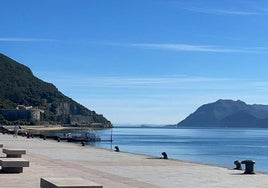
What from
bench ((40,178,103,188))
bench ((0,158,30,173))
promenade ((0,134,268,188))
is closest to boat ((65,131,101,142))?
promenade ((0,134,268,188))

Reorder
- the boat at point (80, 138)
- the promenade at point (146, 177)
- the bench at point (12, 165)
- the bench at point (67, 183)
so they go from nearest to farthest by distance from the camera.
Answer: the bench at point (67, 183) → the promenade at point (146, 177) → the bench at point (12, 165) → the boat at point (80, 138)

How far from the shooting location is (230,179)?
68.8ft

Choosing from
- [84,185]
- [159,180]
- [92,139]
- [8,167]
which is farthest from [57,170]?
[92,139]

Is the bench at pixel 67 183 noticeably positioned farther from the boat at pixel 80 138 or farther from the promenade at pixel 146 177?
the boat at pixel 80 138

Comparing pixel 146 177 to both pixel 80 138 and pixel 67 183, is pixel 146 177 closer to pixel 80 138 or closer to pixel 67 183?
pixel 67 183

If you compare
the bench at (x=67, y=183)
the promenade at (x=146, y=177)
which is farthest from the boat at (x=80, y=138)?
the bench at (x=67, y=183)

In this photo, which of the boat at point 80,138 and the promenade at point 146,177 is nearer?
the promenade at point 146,177

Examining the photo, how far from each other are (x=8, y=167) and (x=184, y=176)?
610cm

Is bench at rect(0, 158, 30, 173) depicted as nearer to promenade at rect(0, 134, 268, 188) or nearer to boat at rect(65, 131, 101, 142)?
promenade at rect(0, 134, 268, 188)

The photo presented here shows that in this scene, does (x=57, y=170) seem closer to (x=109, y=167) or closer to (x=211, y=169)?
(x=109, y=167)

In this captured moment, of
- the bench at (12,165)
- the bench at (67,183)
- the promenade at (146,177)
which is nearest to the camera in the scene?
the bench at (67,183)

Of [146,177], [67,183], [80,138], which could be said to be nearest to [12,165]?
[146,177]

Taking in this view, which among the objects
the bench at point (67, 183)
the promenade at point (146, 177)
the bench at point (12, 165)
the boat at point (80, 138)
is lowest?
the promenade at point (146, 177)

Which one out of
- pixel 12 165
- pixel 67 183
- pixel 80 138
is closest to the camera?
pixel 67 183
